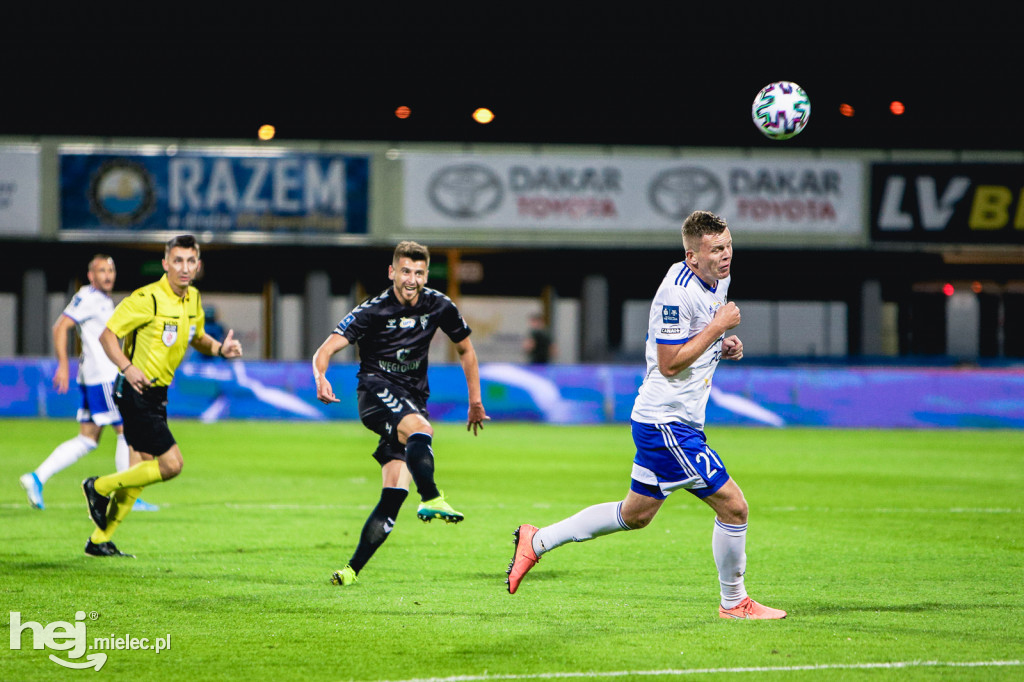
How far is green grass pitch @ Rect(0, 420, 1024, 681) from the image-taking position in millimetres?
5172

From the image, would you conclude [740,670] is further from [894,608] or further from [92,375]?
[92,375]

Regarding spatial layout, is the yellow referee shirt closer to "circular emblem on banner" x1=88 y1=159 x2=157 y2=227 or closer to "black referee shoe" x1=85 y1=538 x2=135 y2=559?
"black referee shoe" x1=85 y1=538 x2=135 y2=559

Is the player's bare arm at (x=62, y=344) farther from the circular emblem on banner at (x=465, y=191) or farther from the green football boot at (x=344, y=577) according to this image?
the circular emblem on banner at (x=465, y=191)

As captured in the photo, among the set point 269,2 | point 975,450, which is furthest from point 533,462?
point 269,2

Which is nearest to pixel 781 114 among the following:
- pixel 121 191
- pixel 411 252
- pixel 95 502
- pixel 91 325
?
pixel 411 252

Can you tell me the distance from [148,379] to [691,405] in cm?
387

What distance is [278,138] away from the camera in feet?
103

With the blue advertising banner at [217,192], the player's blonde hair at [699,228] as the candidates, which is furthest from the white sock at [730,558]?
the blue advertising banner at [217,192]

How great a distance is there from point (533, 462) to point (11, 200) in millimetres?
18823

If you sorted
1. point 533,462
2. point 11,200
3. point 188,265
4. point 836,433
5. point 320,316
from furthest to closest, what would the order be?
1. point 320,316
2. point 11,200
3. point 836,433
4. point 533,462
5. point 188,265

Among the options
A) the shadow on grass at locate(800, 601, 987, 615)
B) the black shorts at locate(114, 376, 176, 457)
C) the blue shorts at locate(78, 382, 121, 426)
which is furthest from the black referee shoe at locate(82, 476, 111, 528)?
the shadow on grass at locate(800, 601, 987, 615)

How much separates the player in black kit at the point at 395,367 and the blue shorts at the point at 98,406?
4632mm

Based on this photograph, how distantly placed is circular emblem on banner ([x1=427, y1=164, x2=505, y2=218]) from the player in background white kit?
18.5 m

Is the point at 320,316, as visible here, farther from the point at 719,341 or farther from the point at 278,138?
the point at 719,341
